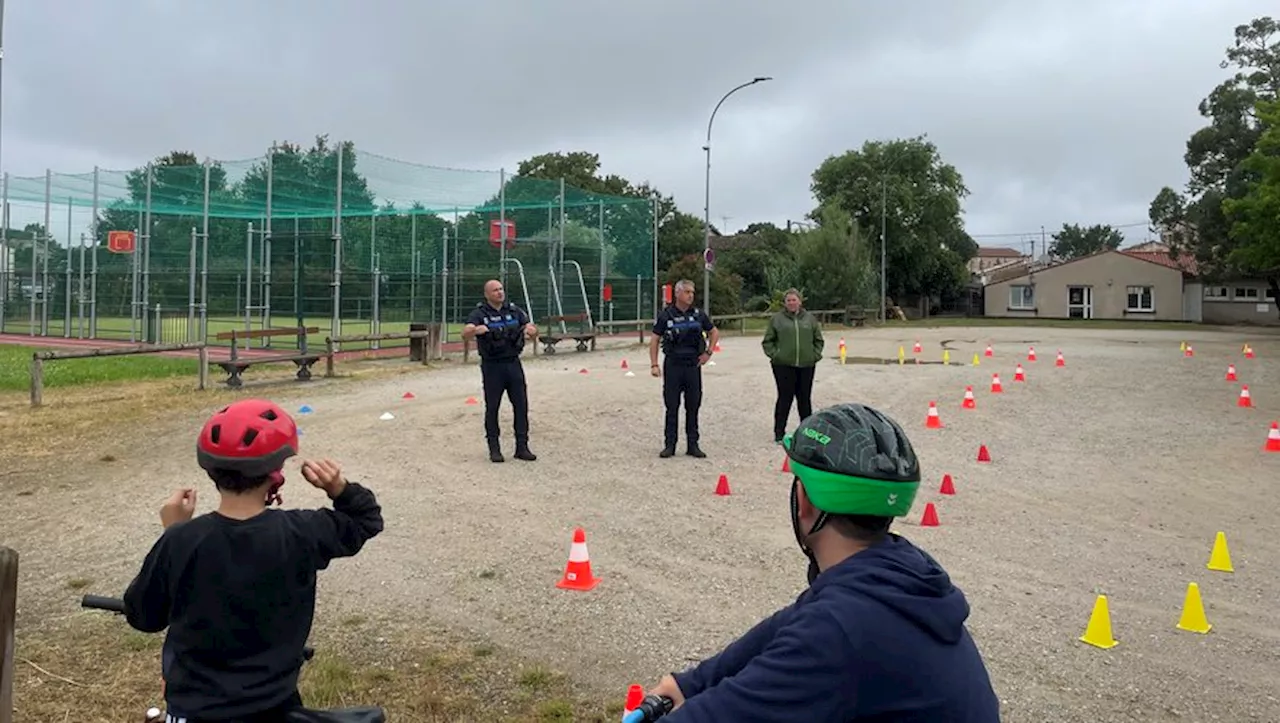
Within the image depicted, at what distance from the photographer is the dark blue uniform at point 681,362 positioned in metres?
10.4

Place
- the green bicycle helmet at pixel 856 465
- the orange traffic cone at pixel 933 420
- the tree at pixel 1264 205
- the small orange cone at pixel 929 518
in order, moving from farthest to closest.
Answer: the tree at pixel 1264 205
the orange traffic cone at pixel 933 420
the small orange cone at pixel 929 518
the green bicycle helmet at pixel 856 465

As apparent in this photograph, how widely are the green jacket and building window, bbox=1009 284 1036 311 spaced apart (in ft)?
227

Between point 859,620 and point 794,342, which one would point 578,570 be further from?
point 794,342

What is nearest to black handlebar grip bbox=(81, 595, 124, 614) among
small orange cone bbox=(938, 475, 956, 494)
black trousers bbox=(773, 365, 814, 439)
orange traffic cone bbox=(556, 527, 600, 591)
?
orange traffic cone bbox=(556, 527, 600, 591)

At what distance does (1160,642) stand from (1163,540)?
2.39 metres

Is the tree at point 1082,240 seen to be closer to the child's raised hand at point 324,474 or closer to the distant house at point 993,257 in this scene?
the distant house at point 993,257

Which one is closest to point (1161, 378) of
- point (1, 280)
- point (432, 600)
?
point (432, 600)

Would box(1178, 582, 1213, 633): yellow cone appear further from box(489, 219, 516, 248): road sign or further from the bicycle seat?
box(489, 219, 516, 248): road sign

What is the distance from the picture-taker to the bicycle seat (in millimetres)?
2518

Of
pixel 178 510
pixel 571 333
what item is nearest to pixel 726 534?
pixel 178 510

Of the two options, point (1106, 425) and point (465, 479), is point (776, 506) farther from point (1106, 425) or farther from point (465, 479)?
point (1106, 425)

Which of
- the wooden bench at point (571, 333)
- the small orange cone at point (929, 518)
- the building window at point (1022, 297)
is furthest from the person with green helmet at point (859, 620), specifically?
the building window at point (1022, 297)

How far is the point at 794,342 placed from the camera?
1116 centimetres

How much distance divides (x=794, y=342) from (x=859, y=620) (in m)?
9.60
